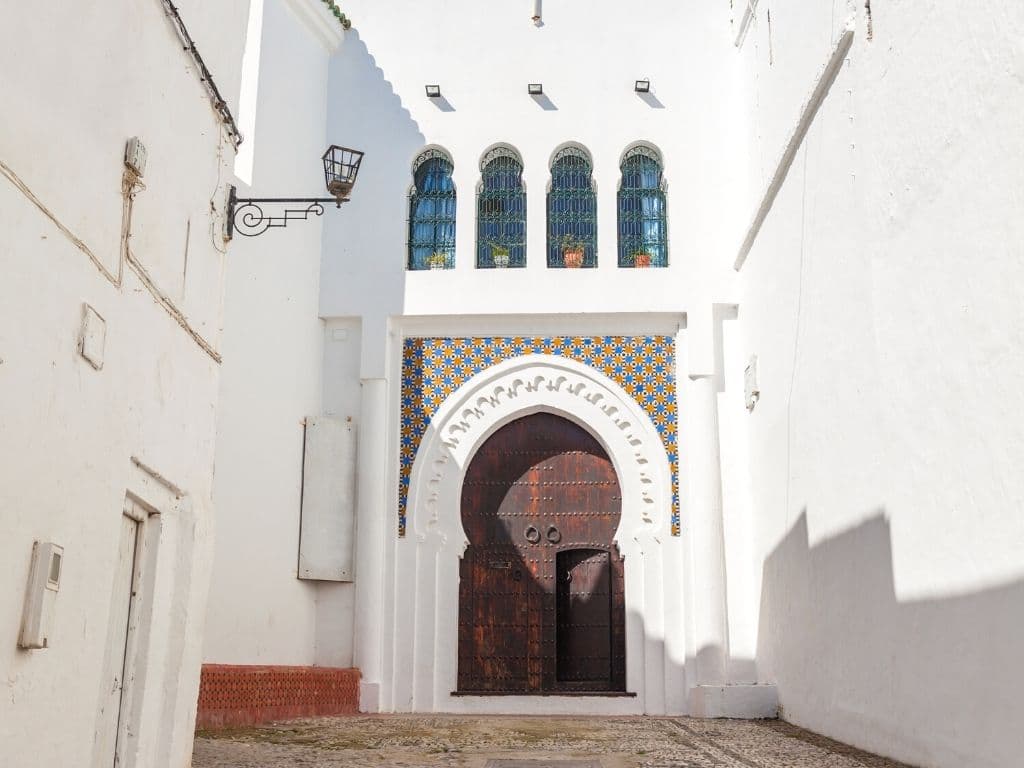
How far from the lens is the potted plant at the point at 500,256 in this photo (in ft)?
29.1

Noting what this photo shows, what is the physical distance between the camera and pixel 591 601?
8430 mm

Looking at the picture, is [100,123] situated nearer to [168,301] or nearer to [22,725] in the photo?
[168,301]

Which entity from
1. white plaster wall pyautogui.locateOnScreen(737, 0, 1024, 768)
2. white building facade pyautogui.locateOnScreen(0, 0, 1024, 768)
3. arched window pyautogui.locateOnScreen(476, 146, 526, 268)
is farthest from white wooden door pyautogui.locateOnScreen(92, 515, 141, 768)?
arched window pyautogui.locateOnScreen(476, 146, 526, 268)

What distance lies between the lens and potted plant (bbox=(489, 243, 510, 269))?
886 cm

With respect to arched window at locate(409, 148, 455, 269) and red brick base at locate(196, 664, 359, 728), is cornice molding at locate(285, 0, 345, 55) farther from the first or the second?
red brick base at locate(196, 664, 359, 728)

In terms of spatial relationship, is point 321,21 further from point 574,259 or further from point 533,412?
point 533,412

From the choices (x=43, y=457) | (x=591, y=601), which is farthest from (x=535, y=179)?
(x=43, y=457)

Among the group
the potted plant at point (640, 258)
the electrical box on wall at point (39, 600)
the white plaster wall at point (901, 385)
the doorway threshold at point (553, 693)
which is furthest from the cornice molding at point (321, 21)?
the electrical box on wall at point (39, 600)

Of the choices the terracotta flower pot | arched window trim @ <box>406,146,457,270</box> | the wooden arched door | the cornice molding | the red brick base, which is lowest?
the red brick base

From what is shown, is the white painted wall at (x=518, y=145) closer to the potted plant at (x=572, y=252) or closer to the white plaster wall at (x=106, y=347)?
the potted plant at (x=572, y=252)

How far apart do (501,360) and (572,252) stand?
948 millimetres

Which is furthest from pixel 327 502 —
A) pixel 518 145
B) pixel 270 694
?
pixel 518 145

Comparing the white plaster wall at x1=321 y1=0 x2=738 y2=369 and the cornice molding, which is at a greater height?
the cornice molding

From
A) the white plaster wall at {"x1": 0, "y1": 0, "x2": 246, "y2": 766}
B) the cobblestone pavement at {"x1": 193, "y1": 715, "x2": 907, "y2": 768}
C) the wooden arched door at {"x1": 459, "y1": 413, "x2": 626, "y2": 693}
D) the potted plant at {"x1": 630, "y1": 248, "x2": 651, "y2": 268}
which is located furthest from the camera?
the potted plant at {"x1": 630, "y1": 248, "x2": 651, "y2": 268}
